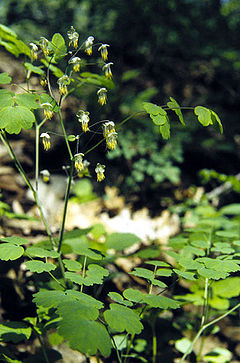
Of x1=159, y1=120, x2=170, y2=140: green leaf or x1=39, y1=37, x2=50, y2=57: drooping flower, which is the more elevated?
x1=39, y1=37, x2=50, y2=57: drooping flower

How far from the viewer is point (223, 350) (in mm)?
1676

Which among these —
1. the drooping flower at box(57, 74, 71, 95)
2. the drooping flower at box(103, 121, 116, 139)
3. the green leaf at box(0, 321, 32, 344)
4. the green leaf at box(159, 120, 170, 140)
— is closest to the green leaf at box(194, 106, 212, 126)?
the green leaf at box(159, 120, 170, 140)

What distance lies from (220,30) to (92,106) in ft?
10.5

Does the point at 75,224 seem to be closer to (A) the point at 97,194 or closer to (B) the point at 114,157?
(A) the point at 97,194

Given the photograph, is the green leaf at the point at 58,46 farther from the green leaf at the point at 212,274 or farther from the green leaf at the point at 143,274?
the green leaf at the point at 212,274

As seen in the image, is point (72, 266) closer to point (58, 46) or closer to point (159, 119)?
point (159, 119)

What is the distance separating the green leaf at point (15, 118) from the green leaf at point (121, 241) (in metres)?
0.94

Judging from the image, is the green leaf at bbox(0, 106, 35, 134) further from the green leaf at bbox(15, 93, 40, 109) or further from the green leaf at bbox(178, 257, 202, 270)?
the green leaf at bbox(178, 257, 202, 270)

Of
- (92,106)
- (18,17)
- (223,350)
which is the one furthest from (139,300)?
(18,17)

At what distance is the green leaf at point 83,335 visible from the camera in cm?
85

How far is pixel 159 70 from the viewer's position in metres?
4.61

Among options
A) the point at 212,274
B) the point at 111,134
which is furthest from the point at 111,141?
the point at 212,274

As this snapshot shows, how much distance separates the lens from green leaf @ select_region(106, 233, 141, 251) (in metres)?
1.77

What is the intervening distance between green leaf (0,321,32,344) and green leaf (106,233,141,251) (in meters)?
0.69
